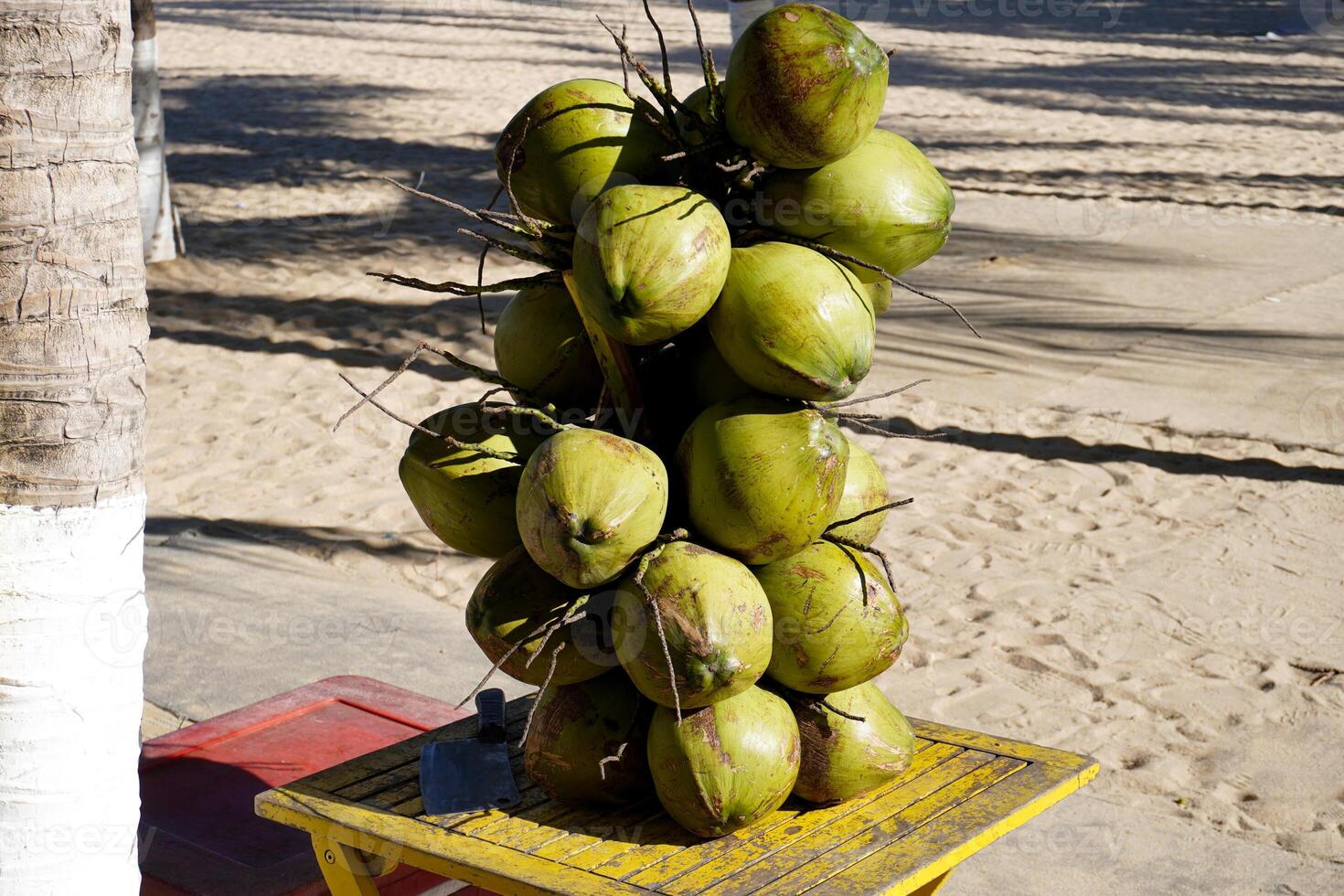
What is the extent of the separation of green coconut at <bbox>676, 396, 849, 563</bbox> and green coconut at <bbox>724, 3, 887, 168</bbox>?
0.38 metres

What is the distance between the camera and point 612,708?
84.8 inches

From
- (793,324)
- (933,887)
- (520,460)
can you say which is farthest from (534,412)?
(933,887)

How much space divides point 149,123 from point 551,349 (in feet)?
24.2

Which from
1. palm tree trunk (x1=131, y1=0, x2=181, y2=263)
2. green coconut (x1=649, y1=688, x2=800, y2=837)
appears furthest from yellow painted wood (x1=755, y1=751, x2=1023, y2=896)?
palm tree trunk (x1=131, y1=0, x2=181, y2=263)

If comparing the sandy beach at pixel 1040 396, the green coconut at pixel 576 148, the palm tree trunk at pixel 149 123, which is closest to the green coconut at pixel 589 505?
the green coconut at pixel 576 148

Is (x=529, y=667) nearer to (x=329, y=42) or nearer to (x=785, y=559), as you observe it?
(x=785, y=559)

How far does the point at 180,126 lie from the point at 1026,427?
36.4ft

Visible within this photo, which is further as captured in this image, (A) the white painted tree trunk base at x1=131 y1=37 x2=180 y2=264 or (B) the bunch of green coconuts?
(A) the white painted tree trunk base at x1=131 y1=37 x2=180 y2=264

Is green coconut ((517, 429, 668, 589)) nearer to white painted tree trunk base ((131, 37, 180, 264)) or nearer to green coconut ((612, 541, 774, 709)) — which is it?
green coconut ((612, 541, 774, 709))

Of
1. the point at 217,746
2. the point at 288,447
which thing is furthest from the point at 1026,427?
the point at 217,746

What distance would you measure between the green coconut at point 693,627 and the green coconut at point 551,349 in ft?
1.27

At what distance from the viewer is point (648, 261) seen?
191cm

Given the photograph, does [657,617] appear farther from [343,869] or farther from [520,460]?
[343,869]

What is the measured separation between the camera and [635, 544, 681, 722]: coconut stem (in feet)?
6.29
